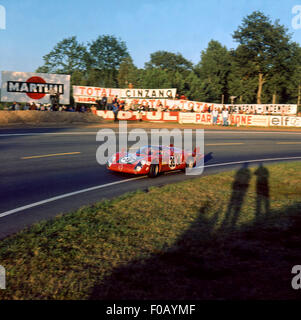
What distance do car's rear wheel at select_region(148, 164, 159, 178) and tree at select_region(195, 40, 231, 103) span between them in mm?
62533

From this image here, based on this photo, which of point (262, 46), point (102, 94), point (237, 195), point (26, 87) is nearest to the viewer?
point (237, 195)

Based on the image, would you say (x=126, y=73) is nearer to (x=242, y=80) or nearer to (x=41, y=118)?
(x=242, y=80)

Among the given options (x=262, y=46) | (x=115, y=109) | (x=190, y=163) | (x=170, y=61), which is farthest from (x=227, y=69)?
(x=190, y=163)

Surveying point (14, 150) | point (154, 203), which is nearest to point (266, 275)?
point (154, 203)

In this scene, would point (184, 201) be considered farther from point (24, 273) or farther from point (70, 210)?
point (24, 273)

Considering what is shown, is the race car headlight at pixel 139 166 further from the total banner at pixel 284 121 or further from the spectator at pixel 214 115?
the total banner at pixel 284 121

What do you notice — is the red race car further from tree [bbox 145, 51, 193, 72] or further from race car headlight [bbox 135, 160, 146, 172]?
tree [bbox 145, 51, 193, 72]

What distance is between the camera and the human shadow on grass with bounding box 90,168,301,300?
3982 mm

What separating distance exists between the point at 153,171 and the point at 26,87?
2661cm

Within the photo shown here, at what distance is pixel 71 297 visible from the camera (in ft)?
12.8

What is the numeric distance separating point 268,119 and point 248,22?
109 ft

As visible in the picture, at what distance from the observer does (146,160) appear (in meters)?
10.6

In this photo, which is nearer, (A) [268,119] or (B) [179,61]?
(A) [268,119]
